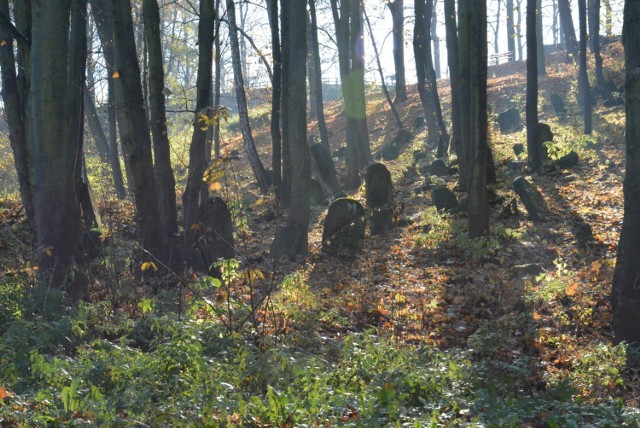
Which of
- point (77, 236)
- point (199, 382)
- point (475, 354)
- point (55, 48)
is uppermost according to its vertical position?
point (55, 48)

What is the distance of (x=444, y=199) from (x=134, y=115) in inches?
305

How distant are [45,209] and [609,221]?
10295mm

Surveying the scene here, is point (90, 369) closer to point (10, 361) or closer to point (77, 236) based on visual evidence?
point (10, 361)

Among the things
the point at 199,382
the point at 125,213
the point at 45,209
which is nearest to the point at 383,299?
the point at 45,209

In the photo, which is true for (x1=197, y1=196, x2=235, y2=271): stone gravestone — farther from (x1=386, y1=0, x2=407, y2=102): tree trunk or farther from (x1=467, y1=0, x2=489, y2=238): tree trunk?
(x1=386, y1=0, x2=407, y2=102): tree trunk

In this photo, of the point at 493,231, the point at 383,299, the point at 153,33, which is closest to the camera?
the point at 383,299

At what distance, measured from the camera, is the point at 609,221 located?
45.2 ft

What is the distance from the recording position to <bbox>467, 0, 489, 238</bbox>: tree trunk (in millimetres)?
13117

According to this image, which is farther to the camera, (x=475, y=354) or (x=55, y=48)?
(x=55, y=48)

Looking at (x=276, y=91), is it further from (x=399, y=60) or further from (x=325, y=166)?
(x=399, y=60)

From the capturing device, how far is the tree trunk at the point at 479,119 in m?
13.1

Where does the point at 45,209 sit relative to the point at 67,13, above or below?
below

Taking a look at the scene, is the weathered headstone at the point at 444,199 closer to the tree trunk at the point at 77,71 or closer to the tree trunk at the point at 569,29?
the tree trunk at the point at 77,71

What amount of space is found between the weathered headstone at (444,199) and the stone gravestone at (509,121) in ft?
36.9
